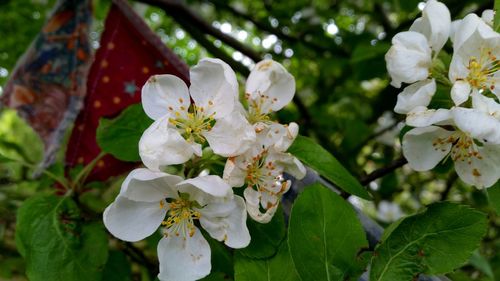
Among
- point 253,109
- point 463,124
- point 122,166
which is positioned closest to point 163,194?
point 253,109

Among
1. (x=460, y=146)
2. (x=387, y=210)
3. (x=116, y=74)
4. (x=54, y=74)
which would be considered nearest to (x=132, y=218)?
(x=460, y=146)

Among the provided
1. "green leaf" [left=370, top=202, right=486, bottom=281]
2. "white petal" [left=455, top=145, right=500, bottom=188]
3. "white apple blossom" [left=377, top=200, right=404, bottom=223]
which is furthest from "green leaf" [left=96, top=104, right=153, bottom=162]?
"white apple blossom" [left=377, top=200, right=404, bottom=223]

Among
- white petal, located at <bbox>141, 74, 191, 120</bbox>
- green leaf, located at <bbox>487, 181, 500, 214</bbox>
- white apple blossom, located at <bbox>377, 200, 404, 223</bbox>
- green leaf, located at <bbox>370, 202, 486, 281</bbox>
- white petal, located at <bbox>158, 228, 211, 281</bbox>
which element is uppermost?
white petal, located at <bbox>141, 74, 191, 120</bbox>

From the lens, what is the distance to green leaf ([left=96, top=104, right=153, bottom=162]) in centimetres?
82

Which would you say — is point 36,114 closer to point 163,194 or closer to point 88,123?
point 88,123

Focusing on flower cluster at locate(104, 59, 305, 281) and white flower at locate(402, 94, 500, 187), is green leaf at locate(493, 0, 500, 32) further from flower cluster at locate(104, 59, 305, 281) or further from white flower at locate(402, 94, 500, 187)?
flower cluster at locate(104, 59, 305, 281)

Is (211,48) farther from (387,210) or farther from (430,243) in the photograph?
(387,210)

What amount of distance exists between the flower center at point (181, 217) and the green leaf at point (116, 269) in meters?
0.35

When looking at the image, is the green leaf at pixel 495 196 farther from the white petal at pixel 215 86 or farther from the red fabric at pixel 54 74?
the red fabric at pixel 54 74

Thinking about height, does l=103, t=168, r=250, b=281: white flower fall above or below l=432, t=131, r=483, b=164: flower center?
above

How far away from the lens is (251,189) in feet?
2.30

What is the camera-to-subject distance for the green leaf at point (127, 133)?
2.69 ft

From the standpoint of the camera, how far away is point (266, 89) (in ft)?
2.56

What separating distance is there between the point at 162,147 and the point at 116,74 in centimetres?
66
